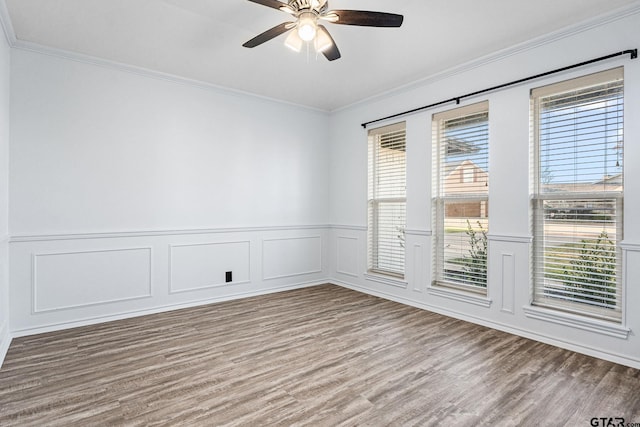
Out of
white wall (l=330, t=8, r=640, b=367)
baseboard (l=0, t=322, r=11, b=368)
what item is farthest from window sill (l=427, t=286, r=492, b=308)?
baseboard (l=0, t=322, r=11, b=368)

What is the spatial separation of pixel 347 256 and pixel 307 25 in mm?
3571

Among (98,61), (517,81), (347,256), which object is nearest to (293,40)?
(517,81)

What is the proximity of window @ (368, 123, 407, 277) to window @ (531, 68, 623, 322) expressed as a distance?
1607 mm

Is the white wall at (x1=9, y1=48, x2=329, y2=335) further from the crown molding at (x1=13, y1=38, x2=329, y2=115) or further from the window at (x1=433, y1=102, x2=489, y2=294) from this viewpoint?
the window at (x1=433, y1=102, x2=489, y2=294)

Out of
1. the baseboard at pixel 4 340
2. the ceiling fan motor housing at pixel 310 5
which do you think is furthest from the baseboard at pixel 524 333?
the baseboard at pixel 4 340

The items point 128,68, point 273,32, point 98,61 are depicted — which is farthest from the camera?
point 128,68

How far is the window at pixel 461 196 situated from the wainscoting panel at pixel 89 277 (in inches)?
135

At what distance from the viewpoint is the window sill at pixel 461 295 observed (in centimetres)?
362

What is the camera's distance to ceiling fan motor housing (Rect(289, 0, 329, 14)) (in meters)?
2.30

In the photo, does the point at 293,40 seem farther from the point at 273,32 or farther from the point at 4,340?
the point at 4,340

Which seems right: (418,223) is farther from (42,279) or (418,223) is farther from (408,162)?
(42,279)

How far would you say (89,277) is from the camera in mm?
3641

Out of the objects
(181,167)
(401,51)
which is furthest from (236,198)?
(401,51)

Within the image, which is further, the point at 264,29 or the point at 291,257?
the point at 291,257
